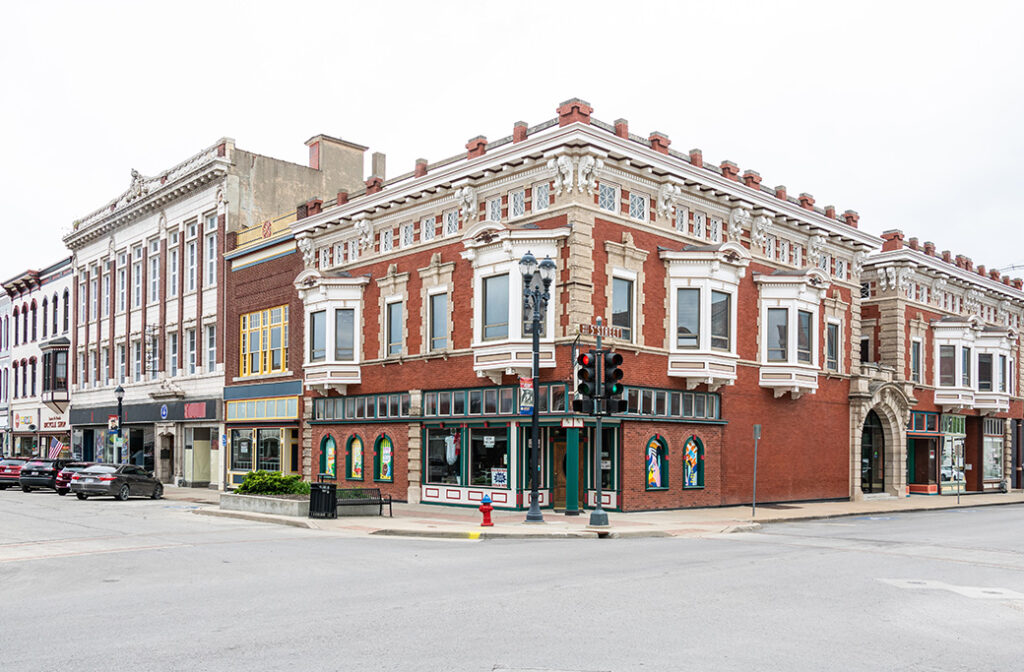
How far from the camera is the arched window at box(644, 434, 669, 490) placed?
27891 millimetres

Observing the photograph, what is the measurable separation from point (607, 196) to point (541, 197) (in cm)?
197

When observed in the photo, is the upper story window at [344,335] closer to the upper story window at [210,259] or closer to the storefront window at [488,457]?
the storefront window at [488,457]

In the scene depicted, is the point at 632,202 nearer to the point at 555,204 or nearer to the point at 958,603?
the point at 555,204

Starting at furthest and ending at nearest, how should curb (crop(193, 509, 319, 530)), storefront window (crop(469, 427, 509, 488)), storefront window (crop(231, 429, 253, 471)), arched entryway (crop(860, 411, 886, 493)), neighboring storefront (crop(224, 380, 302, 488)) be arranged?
storefront window (crop(231, 429, 253, 471)), arched entryway (crop(860, 411, 886, 493)), neighboring storefront (crop(224, 380, 302, 488)), storefront window (crop(469, 427, 509, 488)), curb (crop(193, 509, 319, 530))

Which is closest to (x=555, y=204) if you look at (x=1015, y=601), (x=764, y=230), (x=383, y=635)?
(x=764, y=230)

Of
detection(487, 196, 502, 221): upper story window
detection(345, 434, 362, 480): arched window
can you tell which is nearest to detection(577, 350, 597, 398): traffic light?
detection(487, 196, 502, 221): upper story window

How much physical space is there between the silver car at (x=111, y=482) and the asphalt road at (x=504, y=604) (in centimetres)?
1438

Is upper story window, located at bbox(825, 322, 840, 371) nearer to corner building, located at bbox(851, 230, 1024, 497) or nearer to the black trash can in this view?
corner building, located at bbox(851, 230, 1024, 497)

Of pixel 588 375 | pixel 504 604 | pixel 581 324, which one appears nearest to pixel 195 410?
pixel 581 324

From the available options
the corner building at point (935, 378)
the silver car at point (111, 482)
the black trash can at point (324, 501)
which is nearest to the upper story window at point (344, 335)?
the silver car at point (111, 482)

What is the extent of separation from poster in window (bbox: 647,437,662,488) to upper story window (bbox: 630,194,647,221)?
6851 millimetres

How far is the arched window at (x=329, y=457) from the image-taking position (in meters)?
35.4

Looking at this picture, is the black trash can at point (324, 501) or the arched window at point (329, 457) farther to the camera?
the arched window at point (329, 457)

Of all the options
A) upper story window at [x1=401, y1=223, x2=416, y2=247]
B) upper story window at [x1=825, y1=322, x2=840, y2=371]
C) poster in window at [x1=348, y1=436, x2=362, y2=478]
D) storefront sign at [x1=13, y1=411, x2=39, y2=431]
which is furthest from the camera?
storefront sign at [x1=13, y1=411, x2=39, y2=431]
